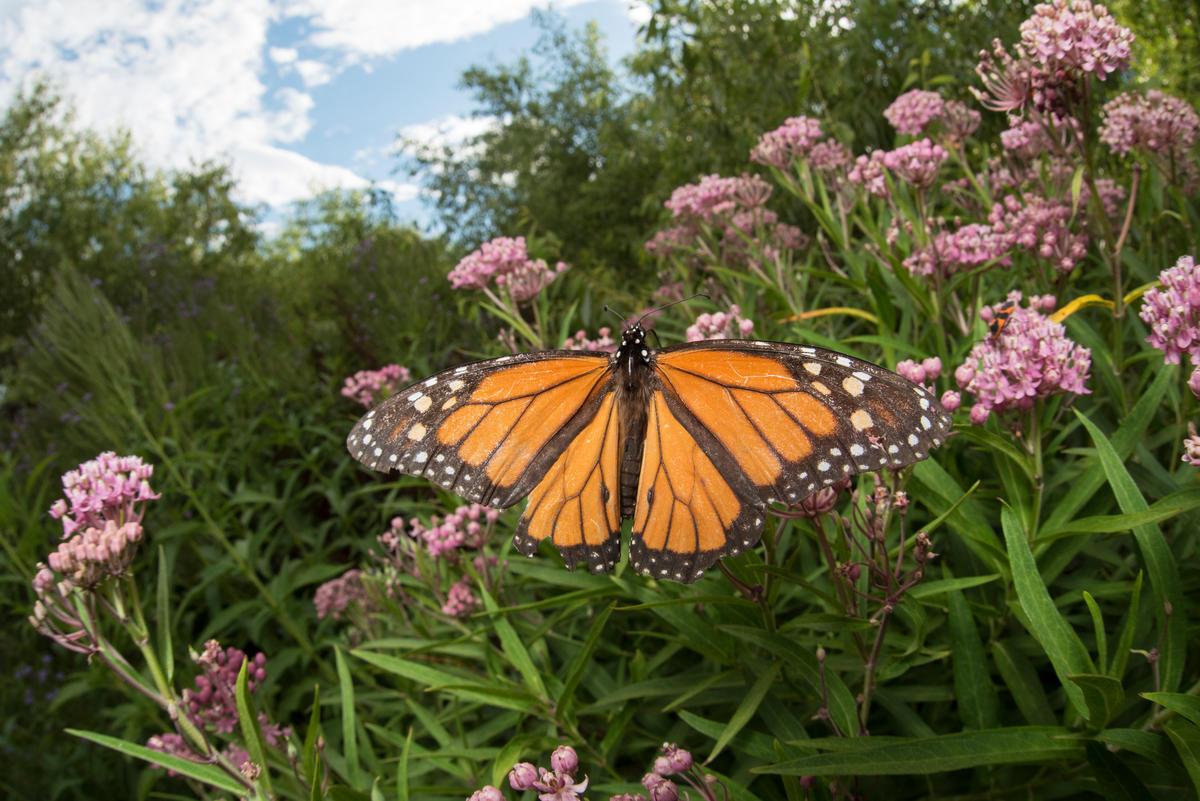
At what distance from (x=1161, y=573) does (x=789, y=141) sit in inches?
92.2

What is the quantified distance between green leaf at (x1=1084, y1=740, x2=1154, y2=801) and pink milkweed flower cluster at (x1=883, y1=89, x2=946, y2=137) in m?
2.45

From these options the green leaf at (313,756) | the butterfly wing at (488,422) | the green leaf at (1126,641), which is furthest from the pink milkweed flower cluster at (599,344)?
the green leaf at (1126,641)

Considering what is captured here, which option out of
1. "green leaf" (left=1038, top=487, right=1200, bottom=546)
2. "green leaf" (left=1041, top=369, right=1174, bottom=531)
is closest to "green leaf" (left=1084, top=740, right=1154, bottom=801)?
"green leaf" (left=1038, top=487, right=1200, bottom=546)

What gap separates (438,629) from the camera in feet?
9.46

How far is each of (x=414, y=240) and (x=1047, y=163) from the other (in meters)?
6.68

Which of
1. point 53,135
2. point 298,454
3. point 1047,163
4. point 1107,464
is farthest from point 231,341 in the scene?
point 53,135

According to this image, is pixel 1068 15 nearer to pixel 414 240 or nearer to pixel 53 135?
pixel 414 240

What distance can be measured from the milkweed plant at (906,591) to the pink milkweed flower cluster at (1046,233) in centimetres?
1

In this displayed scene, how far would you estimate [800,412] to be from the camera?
1.76 meters

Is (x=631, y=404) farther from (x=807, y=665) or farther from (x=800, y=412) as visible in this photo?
(x=807, y=665)

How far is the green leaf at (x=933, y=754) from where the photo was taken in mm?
1436

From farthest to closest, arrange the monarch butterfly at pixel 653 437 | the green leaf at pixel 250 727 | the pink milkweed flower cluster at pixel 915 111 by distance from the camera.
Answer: the pink milkweed flower cluster at pixel 915 111
the green leaf at pixel 250 727
the monarch butterfly at pixel 653 437

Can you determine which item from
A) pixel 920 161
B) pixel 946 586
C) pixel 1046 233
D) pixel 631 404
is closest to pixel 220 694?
pixel 631 404

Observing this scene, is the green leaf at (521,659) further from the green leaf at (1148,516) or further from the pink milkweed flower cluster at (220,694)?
the green leaf at (1148,516)
